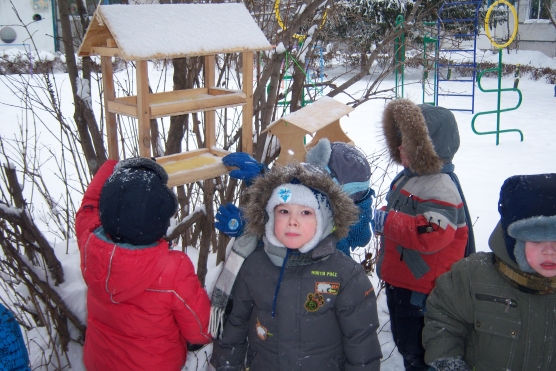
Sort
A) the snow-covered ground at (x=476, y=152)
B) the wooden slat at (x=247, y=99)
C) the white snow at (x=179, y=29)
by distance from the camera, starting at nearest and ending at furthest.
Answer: the white snow at (x=179, y=29)
the wooden slat at (x=247, y=99)
the snow-covered ground at (x=476, y=152)

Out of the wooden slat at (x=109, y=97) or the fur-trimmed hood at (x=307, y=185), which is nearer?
the fur-trimmed hood at (x=307, y=185)

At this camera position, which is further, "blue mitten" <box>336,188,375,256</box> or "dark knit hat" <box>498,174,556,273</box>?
"blue mitten" <box>336,188,375,256</box>

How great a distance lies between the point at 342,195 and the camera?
186 cm

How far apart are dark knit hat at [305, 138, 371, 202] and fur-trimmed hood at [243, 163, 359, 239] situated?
0.18 m

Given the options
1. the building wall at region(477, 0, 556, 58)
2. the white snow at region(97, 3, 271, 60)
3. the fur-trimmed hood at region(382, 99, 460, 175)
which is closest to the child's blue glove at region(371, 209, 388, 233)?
the fur-trimmed hood at region(382, 99, 460, 175)

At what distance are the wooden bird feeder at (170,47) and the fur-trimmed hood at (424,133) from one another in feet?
2.45

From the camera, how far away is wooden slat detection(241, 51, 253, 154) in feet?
7.33

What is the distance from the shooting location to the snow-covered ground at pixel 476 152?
2698 millimetres

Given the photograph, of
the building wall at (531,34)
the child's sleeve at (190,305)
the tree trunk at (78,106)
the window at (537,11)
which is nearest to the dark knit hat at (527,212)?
the child's sleeve at (190,305)

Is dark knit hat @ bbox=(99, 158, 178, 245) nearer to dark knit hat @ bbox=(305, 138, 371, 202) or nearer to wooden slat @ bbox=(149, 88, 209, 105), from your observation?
wooden slat @ bbox=(149, 88, 209, 105)

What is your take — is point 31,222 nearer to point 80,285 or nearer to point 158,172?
point 80,285

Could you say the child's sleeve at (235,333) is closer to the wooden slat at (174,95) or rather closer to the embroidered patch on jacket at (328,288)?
the embroidered patch on jacket at (328,288)

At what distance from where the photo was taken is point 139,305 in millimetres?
1834

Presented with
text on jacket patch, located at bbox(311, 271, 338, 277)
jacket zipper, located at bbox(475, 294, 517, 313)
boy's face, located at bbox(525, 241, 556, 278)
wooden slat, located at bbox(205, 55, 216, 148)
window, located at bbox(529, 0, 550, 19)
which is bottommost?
jacket zipper, located at bbox(475, 294, 517, 313)
